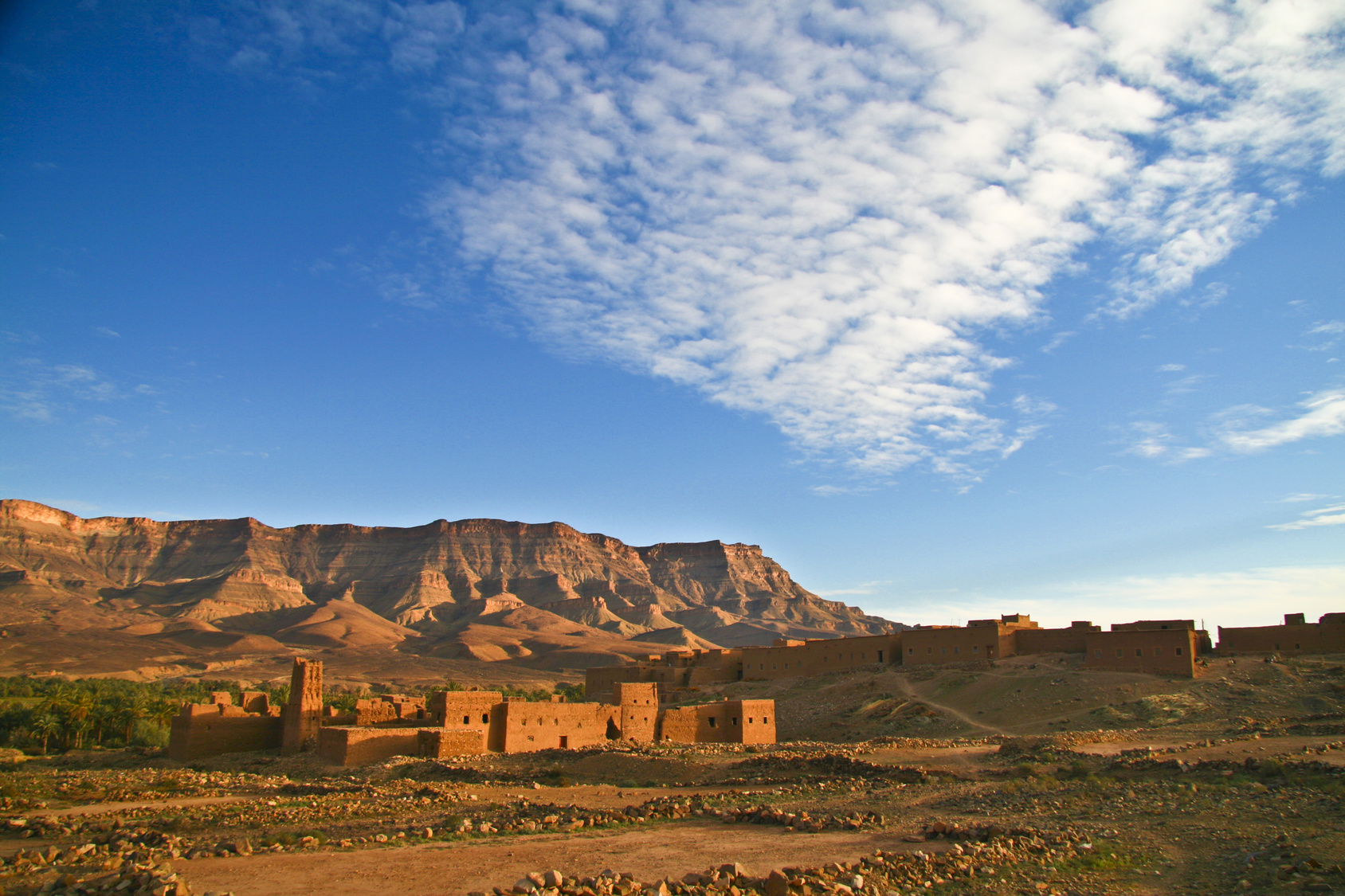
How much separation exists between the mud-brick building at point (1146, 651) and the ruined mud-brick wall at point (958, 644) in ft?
14.4

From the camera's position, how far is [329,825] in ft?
62.5

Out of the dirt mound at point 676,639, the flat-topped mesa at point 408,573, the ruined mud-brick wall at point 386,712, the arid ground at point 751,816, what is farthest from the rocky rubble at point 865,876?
the flat-topped mesa at point 408,573

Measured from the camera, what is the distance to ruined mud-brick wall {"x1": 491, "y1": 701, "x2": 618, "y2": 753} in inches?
1229

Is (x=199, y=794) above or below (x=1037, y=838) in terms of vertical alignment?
below

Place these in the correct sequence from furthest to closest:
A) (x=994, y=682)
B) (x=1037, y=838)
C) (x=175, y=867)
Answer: (x=994, y=682), (x=1037, y=838), (x=175, y=867)

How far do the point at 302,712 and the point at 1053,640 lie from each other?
38367 mm

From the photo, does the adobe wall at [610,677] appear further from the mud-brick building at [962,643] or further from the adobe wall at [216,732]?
the adobe wall at [216,732]

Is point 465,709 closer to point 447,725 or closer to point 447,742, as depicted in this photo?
point 447,725

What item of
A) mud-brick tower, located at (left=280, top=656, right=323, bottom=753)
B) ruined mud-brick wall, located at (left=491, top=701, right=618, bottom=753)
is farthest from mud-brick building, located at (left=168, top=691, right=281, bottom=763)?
ruined mud-brick wall, located at (left=491, top=701, right=618, bottom=753)

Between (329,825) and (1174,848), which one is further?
(329,825)

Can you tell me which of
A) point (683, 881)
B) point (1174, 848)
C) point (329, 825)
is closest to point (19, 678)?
point (329, 825)

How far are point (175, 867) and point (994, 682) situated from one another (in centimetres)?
3813

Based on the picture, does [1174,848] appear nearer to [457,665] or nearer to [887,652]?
[887,652]

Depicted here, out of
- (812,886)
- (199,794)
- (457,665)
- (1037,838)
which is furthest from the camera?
(457,665)
